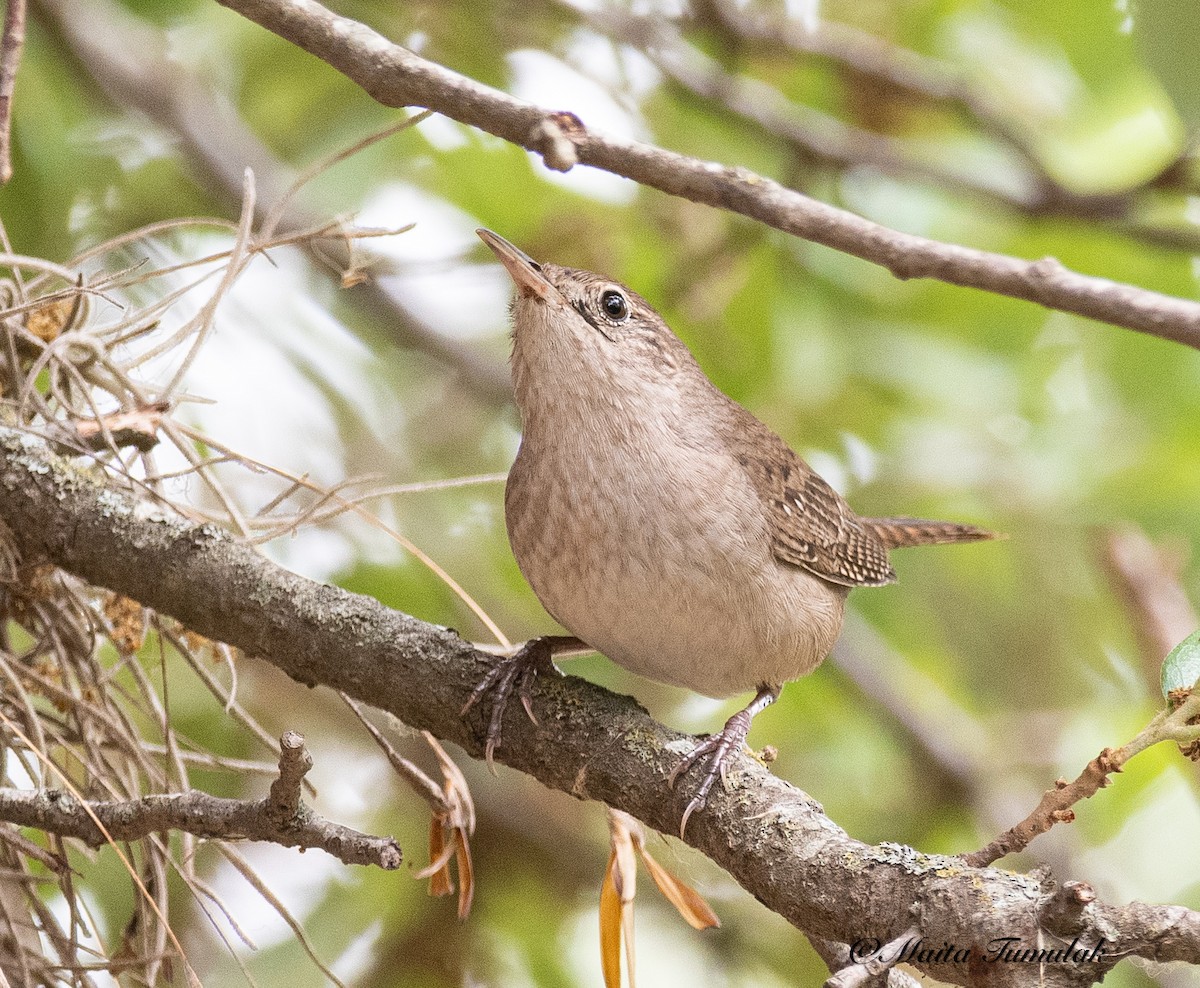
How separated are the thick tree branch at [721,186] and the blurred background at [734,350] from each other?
193cm

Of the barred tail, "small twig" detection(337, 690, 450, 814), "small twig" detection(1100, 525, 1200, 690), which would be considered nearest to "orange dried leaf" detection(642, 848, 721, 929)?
"small twig" detection(337, 690, 450, 814)

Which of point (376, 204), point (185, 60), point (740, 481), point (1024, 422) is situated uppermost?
point (185, 60)

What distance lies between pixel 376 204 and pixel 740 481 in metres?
1.95

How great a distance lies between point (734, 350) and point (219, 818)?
2.74 m

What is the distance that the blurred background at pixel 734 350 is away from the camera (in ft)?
13.0

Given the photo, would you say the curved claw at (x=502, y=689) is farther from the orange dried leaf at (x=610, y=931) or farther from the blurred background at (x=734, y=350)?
the blurred background at (x=734, y=350)

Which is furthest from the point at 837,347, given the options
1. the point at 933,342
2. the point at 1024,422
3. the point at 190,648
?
the point at 190,648

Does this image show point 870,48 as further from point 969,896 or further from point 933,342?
point 969,896

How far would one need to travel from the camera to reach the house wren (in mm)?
2684

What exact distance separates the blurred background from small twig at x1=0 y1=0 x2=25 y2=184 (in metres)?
1.71

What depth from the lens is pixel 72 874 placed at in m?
2.36

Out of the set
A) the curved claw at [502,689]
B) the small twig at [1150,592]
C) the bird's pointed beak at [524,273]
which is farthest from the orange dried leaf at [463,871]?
the small twig at [1150,592]

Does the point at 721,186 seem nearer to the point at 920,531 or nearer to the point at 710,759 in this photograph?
the point at 710,759

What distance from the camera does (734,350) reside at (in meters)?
4.35
